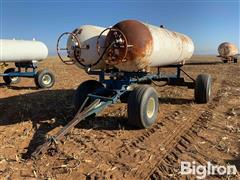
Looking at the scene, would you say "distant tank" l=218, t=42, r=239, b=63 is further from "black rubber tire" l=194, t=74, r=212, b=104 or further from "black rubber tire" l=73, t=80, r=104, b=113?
"black rubber tire" l=73, t=80, r=104, b=113

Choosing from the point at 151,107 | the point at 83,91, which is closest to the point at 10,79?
the point at 83,91

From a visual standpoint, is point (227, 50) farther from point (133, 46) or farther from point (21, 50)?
point (133, 46)

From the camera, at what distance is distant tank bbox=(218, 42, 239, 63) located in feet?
118

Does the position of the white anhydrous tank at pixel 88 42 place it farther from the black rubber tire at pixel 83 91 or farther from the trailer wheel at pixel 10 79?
the trailer wheel at pixel 10 79

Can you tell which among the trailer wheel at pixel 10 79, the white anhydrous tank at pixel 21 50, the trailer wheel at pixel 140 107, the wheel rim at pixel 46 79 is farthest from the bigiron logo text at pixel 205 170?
the trailer wheel at pixel 10 79

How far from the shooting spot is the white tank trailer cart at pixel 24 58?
13305 mm

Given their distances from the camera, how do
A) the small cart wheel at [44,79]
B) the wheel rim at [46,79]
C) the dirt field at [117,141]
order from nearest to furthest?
the dirt field at [117,141] → the small cart wheel at [44,79] → the wheel rim at [46,79]

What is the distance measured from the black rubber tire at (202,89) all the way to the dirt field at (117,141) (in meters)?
0.23

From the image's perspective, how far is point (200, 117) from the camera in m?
8.17

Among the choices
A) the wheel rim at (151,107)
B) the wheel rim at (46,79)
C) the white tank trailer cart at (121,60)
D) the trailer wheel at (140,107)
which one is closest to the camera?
the trailer wheel at (140,107)

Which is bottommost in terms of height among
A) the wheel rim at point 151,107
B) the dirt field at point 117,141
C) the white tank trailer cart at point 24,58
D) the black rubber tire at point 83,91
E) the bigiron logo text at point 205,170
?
the bigiron logo text at point 205,170

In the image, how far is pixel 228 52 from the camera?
3591cm

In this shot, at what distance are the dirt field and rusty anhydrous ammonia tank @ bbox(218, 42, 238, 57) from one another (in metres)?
27.7

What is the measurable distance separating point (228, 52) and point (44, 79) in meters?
27.4
